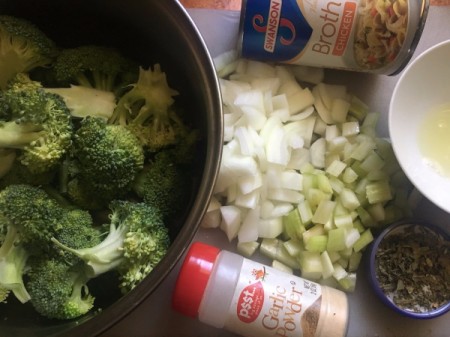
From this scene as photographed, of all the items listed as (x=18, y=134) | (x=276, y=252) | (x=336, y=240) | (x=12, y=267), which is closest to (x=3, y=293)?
(x=12, y=267)

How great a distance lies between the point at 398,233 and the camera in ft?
3.38

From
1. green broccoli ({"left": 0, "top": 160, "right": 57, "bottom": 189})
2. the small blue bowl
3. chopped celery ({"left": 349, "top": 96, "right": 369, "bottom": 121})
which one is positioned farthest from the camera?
chopped celery ({"left": 349, "top": 96, "right": 369, "bottom": 121})

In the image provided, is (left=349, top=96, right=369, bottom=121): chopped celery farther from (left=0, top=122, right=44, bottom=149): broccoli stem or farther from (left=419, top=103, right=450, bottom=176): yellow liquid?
(left=0, top=122, right=44, bottom=149): broccoli stem

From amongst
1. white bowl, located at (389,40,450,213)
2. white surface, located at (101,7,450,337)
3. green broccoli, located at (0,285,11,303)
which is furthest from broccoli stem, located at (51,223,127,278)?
white bowl, located at (389,40,450,213)

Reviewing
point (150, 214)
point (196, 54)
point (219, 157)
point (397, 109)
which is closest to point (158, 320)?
point (150, 214)

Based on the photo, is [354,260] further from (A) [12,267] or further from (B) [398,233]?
(A) [12,267]

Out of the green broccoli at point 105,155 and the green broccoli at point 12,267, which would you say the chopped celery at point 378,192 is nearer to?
the green broccoli at point 105,155

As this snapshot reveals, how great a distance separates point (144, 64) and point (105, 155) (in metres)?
0.24

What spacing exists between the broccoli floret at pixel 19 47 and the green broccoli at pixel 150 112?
0.17 meters

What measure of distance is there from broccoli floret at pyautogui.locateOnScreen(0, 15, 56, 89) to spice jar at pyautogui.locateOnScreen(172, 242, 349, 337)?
454 millimetres

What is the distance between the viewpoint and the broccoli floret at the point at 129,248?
0.83 meters

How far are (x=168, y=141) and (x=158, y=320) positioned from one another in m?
0.38

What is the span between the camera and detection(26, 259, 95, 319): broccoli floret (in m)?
0.83

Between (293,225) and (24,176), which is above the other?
(24,176)
